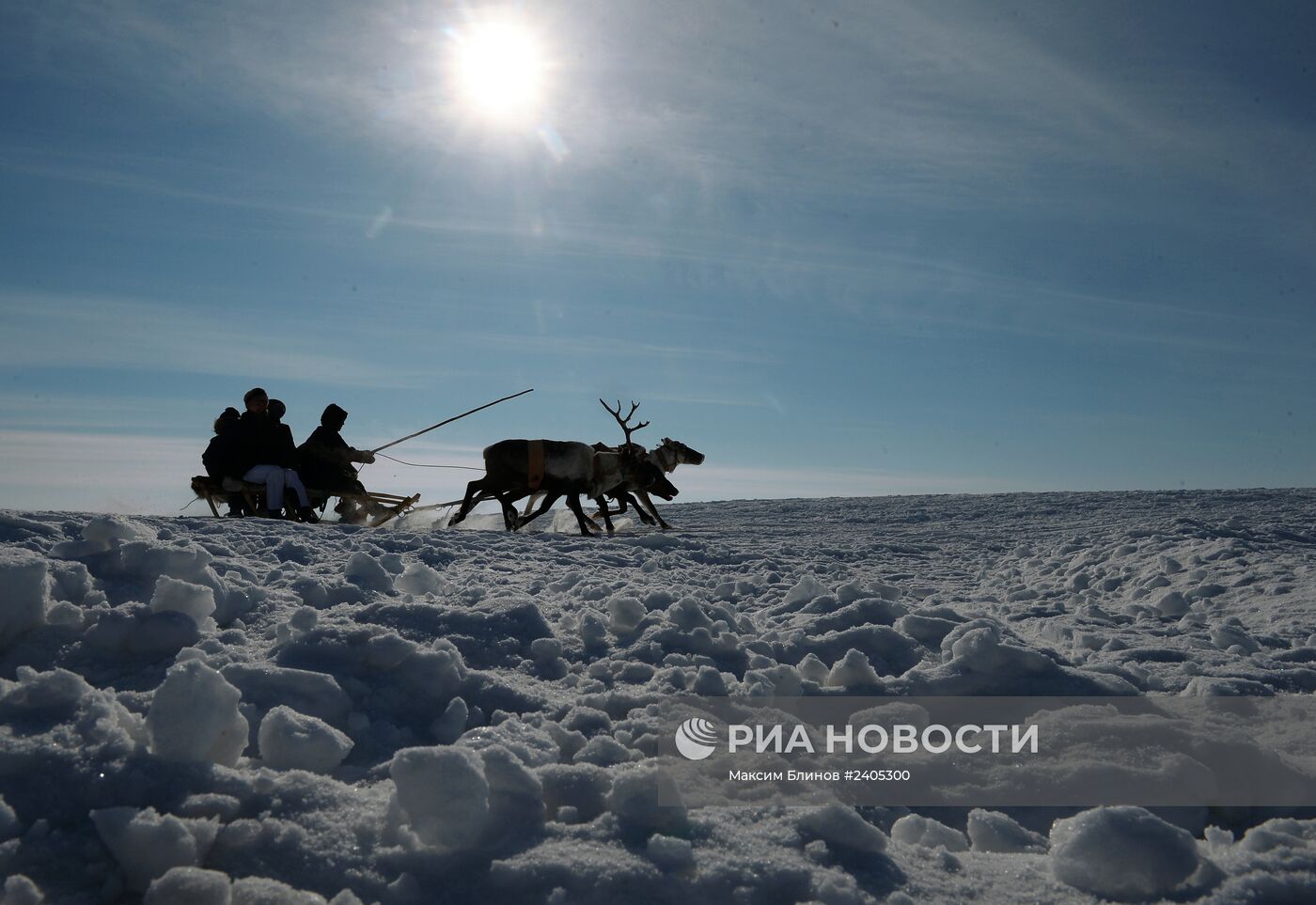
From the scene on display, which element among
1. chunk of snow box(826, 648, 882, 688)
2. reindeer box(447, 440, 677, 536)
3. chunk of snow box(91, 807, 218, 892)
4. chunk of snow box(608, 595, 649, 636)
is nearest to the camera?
chunk of snow box(91, 807, 218, 892)

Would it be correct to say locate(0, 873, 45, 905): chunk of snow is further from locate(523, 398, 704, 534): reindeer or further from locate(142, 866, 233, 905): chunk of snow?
locate(523, 398, 704, 534): reindeer

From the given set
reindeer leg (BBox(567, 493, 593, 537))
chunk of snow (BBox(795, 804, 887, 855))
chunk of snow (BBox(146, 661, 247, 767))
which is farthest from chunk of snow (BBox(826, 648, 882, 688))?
reindeer leg (BBox(567, 493, 593, 537))

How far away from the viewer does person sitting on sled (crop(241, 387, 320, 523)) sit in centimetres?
949

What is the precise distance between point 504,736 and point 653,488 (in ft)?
31.4

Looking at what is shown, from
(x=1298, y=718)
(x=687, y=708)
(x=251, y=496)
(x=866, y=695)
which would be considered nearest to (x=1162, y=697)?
(x=1298, y=718)

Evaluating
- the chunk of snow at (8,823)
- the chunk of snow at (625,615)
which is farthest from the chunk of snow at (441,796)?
the chunk of snow at (625,615)

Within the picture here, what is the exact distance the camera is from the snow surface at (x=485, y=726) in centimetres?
185

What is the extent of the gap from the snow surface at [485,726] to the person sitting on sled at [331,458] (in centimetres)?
448

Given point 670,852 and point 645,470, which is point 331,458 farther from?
point 670,852

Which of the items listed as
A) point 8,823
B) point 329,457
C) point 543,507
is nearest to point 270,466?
point 329,457

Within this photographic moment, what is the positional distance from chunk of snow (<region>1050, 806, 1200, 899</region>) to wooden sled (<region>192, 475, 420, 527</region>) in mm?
8731

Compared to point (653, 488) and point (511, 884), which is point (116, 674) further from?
point (653, 488)

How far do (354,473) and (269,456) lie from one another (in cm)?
111

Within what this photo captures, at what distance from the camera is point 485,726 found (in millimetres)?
2799
